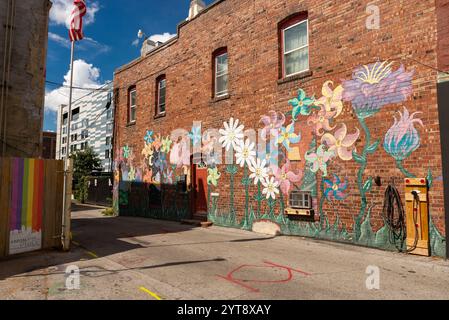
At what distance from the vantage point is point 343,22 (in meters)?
8.96

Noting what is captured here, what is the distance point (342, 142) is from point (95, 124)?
47.0m

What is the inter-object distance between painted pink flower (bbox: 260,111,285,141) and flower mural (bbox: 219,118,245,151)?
948mm

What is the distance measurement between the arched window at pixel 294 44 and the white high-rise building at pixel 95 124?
3536 cm

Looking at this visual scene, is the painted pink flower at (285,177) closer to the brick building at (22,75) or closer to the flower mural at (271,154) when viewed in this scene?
the flower mural at (271,154)

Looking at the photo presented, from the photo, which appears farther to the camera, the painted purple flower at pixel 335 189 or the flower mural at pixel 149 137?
the flower mural at pixel 149 137

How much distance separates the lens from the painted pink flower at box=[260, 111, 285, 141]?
33.9 feet

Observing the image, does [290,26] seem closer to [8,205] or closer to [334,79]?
[334,79]

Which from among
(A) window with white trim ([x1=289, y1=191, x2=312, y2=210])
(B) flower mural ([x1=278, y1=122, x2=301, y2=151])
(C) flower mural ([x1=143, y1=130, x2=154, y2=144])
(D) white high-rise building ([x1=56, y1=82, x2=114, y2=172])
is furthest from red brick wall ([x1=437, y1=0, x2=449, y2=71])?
(D) white high-rise building ([x1=56, y1=82, x2=114, y2=172])

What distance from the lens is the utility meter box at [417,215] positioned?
7.18 m

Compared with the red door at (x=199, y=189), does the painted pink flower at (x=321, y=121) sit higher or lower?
higher

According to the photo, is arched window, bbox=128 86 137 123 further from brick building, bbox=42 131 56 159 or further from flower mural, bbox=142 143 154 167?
brick building, bbox=42 131 56 159

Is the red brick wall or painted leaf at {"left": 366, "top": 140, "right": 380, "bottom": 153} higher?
the red brick wall

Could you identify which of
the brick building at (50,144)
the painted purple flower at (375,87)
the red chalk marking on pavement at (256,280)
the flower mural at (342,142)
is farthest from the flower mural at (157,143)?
the brick building at (50,144)

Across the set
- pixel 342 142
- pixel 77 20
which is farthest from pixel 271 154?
pixel 77 20
